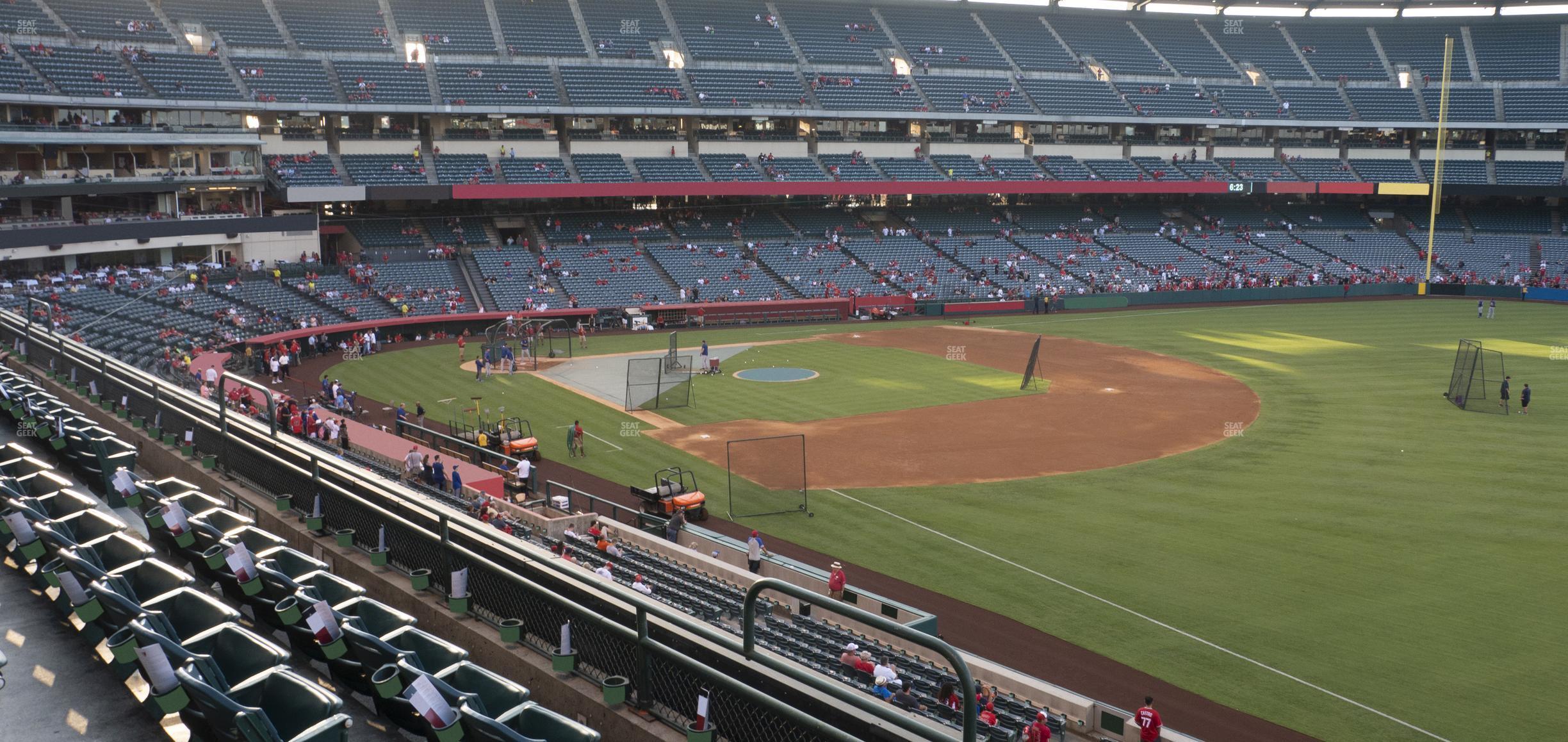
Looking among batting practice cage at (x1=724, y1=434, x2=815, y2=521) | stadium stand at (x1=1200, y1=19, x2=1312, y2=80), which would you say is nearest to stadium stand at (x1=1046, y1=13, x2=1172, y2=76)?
stadium stand at (x1=1200, y1=19, x2=1312, y2=80)

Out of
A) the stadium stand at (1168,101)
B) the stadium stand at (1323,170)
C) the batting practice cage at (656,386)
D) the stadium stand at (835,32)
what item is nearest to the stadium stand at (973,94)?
the stadium stand at (835,32)

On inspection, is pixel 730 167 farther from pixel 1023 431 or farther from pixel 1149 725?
pixel 1149 725

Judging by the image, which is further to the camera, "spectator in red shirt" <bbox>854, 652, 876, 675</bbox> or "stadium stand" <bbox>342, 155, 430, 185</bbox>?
"stadium stand" <bbox>342, 155, 430, 185</bbox>

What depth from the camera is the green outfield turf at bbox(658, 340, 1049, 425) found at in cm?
4091

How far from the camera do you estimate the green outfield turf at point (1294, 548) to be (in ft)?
59.4

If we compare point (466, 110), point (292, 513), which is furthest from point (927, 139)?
point (292, 513)

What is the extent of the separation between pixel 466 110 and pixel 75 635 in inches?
2623

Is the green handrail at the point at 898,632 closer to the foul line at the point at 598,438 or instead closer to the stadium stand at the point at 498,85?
the foul line at the point at 598,438

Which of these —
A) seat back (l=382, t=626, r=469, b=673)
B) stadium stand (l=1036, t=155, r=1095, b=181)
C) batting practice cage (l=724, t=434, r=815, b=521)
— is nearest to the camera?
seat back (l=382, t=626, r=469, b=673)

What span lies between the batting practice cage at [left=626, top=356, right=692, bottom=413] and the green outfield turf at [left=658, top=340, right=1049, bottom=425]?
26.2 inches

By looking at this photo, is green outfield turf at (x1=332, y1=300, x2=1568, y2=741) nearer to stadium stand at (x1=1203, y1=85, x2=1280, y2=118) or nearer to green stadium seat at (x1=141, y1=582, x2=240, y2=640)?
green stadium seat at (x1=141, y1=582, x2=240, y2=640)

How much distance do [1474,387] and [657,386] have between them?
3238 cm

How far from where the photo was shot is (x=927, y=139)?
285 ft

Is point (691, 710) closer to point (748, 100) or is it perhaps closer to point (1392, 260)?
point (748, 100)
